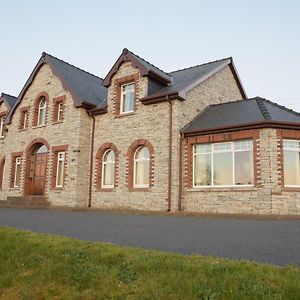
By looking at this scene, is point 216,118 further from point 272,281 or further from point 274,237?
point 272,281

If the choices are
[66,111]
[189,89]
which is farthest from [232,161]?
[66,111]

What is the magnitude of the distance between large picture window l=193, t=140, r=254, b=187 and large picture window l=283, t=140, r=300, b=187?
135 cm

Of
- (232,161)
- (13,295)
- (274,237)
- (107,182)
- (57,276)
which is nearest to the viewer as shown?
(13,295)

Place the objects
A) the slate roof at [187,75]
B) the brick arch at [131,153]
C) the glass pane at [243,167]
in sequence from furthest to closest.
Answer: the slate roof at [187,75] → the brick arch at [131,153] → the glass pane at [243,167]

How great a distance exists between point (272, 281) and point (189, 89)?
13075 mm

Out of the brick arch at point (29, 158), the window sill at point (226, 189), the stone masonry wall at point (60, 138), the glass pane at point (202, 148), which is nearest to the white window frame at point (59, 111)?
the stone masonry wall at point (60, 138)

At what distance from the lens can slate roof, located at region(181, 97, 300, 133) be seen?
14188 mm

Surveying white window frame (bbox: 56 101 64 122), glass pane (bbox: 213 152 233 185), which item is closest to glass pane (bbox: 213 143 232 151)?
glass pane (bbox: 213 152 233 185)

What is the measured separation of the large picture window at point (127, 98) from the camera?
18000 millimetres

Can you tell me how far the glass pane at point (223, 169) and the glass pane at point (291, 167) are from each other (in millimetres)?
2229

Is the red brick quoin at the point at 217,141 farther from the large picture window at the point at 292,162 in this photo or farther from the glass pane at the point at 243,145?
the large picture window at the point at 292,162

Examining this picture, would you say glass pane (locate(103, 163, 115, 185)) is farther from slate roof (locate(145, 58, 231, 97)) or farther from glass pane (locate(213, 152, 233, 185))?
glass pane (locate(213, 152, 233, 185))

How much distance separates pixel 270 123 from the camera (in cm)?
1357

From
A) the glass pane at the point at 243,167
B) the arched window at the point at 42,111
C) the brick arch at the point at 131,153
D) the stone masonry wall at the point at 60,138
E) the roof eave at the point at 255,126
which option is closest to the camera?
the roof eave at the point at 255,126
